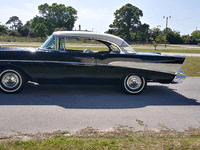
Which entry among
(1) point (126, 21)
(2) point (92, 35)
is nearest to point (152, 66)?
(2) point (92, 35)

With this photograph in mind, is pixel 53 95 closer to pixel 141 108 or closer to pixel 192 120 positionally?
pixel 141 108

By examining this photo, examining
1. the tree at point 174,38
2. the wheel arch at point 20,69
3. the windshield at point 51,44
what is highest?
the tree at point 174,38

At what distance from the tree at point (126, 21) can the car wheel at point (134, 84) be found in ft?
272

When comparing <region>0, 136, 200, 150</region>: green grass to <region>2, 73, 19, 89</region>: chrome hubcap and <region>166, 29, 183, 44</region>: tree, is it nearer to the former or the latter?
<region>2, 73, 19, 89</region>: chrome hubcap

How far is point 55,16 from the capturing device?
87.6m

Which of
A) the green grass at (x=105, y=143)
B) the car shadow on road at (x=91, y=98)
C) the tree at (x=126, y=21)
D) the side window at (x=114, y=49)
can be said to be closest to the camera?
the green grass at (x=105, y=143)

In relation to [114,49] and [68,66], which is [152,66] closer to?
[114,49]

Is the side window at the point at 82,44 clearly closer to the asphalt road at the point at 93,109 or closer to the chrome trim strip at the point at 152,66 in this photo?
the chrome trim strip at the point at 152,66

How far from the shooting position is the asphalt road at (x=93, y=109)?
4.40 m

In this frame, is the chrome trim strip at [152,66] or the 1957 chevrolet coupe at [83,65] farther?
the chrome trim strip at [152,66]

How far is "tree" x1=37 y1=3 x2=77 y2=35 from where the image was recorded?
85.6m

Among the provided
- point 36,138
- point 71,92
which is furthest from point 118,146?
point 71,92

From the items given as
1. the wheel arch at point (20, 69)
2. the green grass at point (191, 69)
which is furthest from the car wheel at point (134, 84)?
the green grass at point (191, 69)

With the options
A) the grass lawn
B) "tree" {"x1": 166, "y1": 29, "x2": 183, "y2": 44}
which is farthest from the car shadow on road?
"tree" {"x1": 166, "y1": 29, "x2": 183, "y2": 44}
